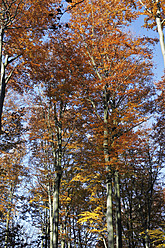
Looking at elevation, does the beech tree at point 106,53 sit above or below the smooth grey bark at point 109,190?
above

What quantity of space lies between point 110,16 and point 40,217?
46.0 ft

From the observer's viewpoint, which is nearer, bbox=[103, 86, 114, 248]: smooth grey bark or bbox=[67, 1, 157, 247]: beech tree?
bbox=[103, 86, 114, 248]: smooth grey bark

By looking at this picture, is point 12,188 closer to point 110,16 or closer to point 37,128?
point 37,128

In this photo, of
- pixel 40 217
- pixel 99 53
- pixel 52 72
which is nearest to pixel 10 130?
pixel 52 72

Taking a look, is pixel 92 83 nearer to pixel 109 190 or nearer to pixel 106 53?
pixel 106 53

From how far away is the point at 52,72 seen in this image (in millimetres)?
10523

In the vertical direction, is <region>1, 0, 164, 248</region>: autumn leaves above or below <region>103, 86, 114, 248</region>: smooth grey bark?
above

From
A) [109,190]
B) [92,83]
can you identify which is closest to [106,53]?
[92,83]

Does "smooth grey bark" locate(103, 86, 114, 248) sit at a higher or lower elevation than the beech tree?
lower

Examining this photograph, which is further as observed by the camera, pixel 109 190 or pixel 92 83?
pixel 92 83

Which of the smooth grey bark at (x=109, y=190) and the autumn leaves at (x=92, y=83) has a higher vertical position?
the autumn leaves at (x=92, y=83)

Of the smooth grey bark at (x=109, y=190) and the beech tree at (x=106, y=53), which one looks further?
the beech tree at (x=106, y=53)

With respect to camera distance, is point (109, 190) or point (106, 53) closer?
point (109, 190)

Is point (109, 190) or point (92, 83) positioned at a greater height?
point (92, 83)
